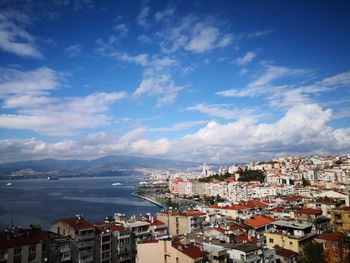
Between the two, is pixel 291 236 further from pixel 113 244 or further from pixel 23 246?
pixel 23 246

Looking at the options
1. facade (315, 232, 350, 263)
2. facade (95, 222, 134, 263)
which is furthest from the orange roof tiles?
facade (315, 232, 350, 263)

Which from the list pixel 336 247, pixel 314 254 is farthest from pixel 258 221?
pixel 314 254

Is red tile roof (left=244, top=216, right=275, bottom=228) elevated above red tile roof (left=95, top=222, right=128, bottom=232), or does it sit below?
below

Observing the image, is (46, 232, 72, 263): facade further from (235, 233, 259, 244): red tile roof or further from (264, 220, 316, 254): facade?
(264, 220, 316, 254): facade

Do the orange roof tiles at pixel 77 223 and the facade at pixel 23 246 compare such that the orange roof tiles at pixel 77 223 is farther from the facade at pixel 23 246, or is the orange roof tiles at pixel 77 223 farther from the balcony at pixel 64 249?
the facade at pixel 23 246

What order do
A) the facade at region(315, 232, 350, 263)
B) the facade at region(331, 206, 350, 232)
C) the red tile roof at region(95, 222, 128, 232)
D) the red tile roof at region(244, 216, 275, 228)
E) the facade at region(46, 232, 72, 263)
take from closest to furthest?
the facade at region(46, 232, 72, 263)
the facade at region(315, 232, 350, 263)
the red tile roof at region(95, 222, 128, 232)
the facade at region(331, 206, 350, 232)
the red tile roof at region(244, 216, 275, 228)

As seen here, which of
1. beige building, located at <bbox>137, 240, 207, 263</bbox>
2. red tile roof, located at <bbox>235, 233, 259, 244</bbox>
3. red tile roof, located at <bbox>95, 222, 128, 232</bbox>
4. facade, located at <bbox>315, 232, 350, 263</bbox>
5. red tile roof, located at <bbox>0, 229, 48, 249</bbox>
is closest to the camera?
beige building, located at <bbox>137, 240, 207, 263</bbox>
